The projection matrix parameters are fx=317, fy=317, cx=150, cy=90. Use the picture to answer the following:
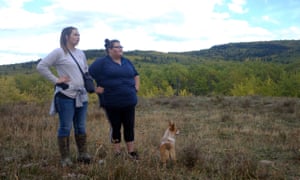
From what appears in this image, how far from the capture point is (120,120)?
14.5 feet


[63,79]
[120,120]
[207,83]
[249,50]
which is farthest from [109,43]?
[249,50]

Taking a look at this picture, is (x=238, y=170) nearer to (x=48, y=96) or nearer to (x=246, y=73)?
(x=48, y=96)

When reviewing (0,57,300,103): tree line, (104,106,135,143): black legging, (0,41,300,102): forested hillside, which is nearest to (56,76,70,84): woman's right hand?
(104,106,135,143): black legging

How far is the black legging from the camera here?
4.32 meters

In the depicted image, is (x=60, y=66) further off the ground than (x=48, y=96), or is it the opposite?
(x=60, y=66)

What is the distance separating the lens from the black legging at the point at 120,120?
432 centimetres

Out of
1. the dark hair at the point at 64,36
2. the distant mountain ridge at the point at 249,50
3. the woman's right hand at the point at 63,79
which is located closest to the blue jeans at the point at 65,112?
the woman's right hand at the point at 63,79

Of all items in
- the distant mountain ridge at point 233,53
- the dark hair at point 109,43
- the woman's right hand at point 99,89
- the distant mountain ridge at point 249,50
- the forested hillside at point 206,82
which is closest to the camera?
the woman's right hand at point 99,89

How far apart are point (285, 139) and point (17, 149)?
5304 mm

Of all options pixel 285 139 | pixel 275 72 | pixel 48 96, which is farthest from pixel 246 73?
pixel 285 139

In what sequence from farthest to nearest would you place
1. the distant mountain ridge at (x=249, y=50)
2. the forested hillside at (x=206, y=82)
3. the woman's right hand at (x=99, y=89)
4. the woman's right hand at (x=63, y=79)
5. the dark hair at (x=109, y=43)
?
the distant mountain ridge at (x=249, y=50)
the forested hillside at (x=206, y=82)
the dark hair at (x=109, y=43)
the woman's right hand at (x=99, y=89)
the woman's right hand at (x=63, y=79)

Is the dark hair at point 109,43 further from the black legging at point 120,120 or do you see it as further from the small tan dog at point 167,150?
the small tan dog at point 167,150

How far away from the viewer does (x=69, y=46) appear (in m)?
4.03

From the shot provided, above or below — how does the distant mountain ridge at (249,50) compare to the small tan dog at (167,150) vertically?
above
